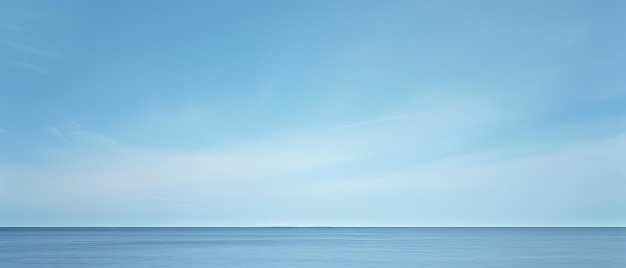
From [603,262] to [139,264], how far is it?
135 ft

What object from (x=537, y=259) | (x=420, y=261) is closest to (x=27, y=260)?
(x=420, y=261)

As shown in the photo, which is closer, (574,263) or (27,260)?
(574,263)

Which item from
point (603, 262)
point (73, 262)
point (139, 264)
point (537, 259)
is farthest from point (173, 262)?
point (603, 262)

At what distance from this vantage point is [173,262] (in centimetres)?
5084

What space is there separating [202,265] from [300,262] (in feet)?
31.4

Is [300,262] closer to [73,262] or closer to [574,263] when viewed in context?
[73,262]

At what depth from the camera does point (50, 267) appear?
46281 millimetres

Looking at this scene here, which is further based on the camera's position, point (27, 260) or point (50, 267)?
point (27, 260)

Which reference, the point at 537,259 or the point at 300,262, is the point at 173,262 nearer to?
the point at 300,262

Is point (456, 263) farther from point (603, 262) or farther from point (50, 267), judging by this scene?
point (50, 267)

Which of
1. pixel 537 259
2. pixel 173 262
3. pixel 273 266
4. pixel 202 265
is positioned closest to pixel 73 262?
pixel 173 262

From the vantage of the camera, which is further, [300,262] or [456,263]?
[300,262]

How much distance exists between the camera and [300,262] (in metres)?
51.9

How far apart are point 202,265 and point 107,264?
8.63m
